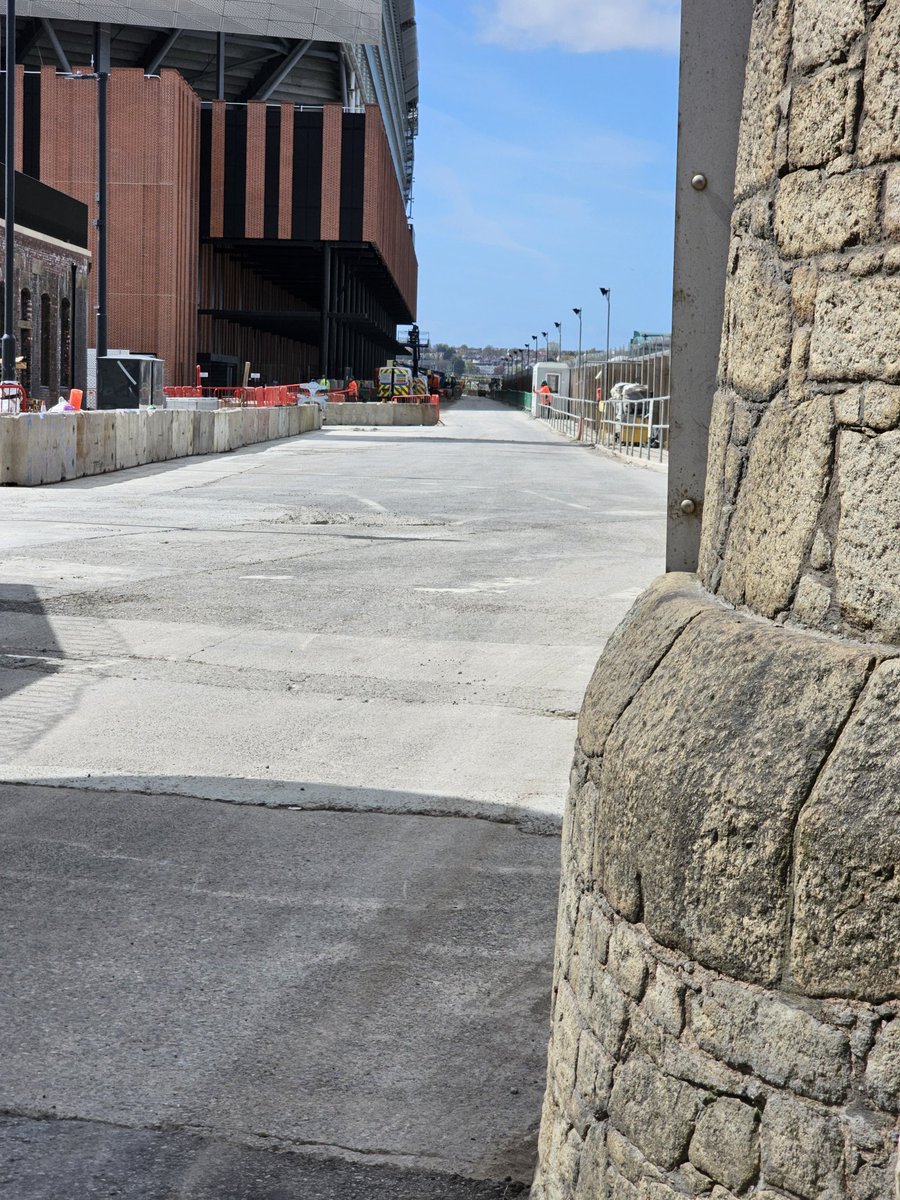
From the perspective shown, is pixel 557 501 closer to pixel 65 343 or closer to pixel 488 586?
pixel 488 586

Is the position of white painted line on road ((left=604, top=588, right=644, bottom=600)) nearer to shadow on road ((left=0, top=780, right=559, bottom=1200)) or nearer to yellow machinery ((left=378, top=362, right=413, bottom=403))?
shadow on road ((left=0, top=780, right=559, bottom=1200))

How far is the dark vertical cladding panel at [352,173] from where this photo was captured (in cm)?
7031

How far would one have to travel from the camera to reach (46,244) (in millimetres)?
54312

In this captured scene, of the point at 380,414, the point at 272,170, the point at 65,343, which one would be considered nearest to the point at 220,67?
the point at 272,170

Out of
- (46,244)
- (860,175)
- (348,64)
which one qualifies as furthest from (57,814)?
(348,64)

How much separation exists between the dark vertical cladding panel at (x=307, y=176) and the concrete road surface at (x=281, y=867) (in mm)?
59111

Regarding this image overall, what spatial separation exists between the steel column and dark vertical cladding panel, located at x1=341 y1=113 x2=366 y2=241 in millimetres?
69935

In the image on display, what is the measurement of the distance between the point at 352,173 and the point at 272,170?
12.4ft

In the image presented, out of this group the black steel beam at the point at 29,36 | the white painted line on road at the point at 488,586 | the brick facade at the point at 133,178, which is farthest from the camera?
the black steel beam at the point at 29,36

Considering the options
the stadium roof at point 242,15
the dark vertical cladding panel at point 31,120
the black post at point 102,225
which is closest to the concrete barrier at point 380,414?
the dark vertical cladding panel at point 31,120

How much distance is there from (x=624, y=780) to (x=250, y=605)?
31.8 ft

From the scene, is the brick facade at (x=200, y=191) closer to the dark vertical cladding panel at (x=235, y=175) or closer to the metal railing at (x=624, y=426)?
the dark vertical cladding panel at (x=235, y=175)

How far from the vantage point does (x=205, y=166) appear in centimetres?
7112

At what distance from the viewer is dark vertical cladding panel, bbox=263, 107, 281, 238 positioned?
70.1m
